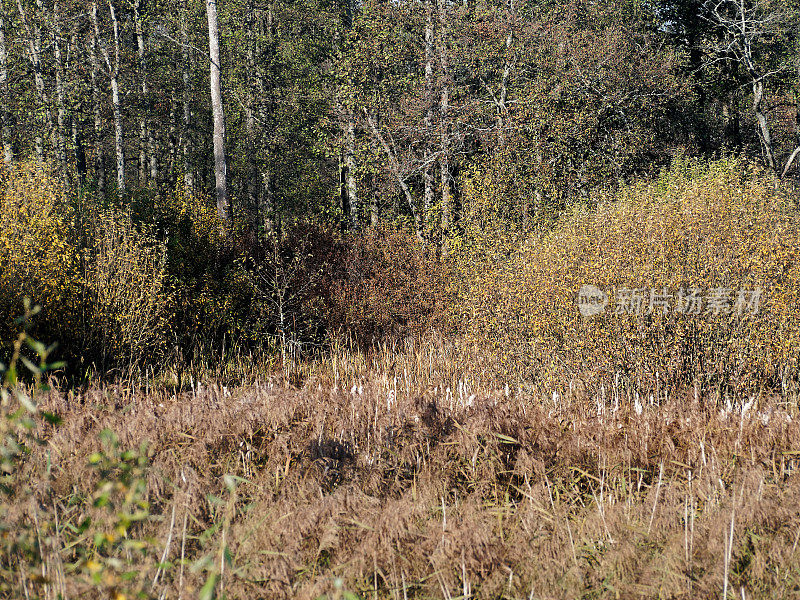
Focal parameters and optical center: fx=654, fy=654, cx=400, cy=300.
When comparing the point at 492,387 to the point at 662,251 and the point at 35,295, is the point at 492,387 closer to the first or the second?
the point at 662,251

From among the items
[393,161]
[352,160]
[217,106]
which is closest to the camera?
[217,106]

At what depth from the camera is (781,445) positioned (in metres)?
3.98

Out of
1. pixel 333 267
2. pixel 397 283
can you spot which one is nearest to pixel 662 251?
pixel 397 283

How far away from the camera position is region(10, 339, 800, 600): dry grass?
2.68 m

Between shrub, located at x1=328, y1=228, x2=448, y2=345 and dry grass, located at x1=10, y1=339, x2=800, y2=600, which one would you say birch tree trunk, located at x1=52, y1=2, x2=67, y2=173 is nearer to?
shrub, located at x1=328, y1=228, x2=448, y2=345

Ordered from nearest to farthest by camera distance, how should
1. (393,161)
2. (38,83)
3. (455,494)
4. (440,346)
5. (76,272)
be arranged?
(455,494), (76,272), (440,346), (393,161), (38,83)

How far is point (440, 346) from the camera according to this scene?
8461mm

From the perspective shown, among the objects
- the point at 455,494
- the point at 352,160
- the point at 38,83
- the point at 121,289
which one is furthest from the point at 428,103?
the point at 455,494

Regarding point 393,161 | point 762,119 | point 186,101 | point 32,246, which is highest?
point 186,101

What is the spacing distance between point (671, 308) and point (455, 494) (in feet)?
10.1

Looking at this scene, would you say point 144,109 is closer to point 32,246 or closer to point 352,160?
point 352,160

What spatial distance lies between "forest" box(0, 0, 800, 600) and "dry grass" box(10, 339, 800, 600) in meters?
0.02

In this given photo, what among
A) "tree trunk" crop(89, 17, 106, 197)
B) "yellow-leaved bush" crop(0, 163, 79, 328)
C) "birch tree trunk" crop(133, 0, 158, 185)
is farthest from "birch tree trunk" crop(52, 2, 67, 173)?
"yellow-leaved bush" crop(0, 163, 79, 328)

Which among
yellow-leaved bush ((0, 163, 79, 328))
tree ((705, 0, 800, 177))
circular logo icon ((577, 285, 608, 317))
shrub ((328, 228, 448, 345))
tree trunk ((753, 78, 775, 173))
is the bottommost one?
shrub ((328, 228, 448, 345))
